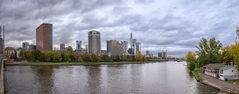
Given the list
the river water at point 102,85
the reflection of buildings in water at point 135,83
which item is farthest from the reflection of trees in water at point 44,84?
the reflection of buildings in water at point 135,83

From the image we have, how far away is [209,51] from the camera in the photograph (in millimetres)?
108562

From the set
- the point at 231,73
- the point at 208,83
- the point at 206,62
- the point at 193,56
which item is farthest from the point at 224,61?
the point at 193,56

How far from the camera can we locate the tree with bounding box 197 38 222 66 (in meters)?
103

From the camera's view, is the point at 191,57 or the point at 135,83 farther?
the point at 191,57

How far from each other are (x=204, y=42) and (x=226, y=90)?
62663 mm

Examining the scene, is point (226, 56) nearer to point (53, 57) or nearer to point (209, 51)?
point (209, 51)

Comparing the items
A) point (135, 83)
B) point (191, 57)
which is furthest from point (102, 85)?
point (191, 57)

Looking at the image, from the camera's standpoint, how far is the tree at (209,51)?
338ft

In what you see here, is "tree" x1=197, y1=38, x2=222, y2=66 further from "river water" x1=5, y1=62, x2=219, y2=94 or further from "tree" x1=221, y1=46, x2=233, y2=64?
"river water" x1=5, y1=62, x2=219, y2=94

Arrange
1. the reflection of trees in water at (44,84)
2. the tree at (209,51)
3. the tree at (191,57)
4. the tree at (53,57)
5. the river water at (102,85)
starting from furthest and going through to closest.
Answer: the tree at (53,57) → the tree at (191,57) → the tree at (209,51) → the river water at (102,85) → the reflection of trees in water at (44,84)

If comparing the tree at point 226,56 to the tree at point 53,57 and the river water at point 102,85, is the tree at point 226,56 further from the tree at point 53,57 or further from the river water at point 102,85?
the tree at point 53,57

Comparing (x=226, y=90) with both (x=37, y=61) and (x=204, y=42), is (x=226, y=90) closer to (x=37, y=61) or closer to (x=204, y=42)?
(x=204, y=42)

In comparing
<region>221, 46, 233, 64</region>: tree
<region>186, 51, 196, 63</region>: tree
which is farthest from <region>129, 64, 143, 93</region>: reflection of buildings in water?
<region>186, 51, 196, 63</region>: tree

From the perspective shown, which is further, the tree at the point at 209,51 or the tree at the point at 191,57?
the tree at the point at 191,57
